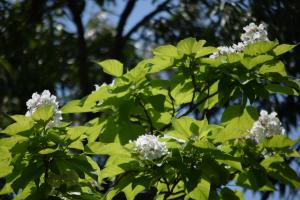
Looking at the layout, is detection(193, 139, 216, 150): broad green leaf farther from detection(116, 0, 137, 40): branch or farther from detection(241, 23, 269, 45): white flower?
detection(116, 0, 137, 40): branch

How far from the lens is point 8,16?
A: 545cm

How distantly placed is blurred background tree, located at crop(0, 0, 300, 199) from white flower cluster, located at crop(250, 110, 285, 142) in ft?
7.58

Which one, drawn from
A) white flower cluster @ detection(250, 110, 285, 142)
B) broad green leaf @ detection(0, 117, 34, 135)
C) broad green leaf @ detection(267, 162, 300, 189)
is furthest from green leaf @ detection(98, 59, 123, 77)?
broad green leaf @ detection(267, 162, 300, 189)

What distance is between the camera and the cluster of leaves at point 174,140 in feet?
5.81

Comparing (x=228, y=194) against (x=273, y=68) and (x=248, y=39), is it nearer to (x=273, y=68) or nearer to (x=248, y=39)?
(x=273, y=68)

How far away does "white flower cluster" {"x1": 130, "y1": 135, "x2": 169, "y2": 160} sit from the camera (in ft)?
5.65

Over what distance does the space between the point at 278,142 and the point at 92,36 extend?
A: 4.44 m

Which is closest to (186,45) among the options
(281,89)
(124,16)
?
(281,89)

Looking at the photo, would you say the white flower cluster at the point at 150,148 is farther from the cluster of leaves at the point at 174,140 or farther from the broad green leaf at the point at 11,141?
the broad green leaf at the point at 11,141

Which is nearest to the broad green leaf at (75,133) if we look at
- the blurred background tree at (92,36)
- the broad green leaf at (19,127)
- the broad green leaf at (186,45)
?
the broad green leaf at (19,127)

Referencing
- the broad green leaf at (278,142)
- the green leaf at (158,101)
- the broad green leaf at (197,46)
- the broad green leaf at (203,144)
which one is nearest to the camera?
the broad green leaf at (203,144)

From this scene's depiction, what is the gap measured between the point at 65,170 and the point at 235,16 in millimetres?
3165

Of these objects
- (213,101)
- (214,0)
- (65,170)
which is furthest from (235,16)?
(65,170)

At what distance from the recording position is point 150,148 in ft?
5.65
